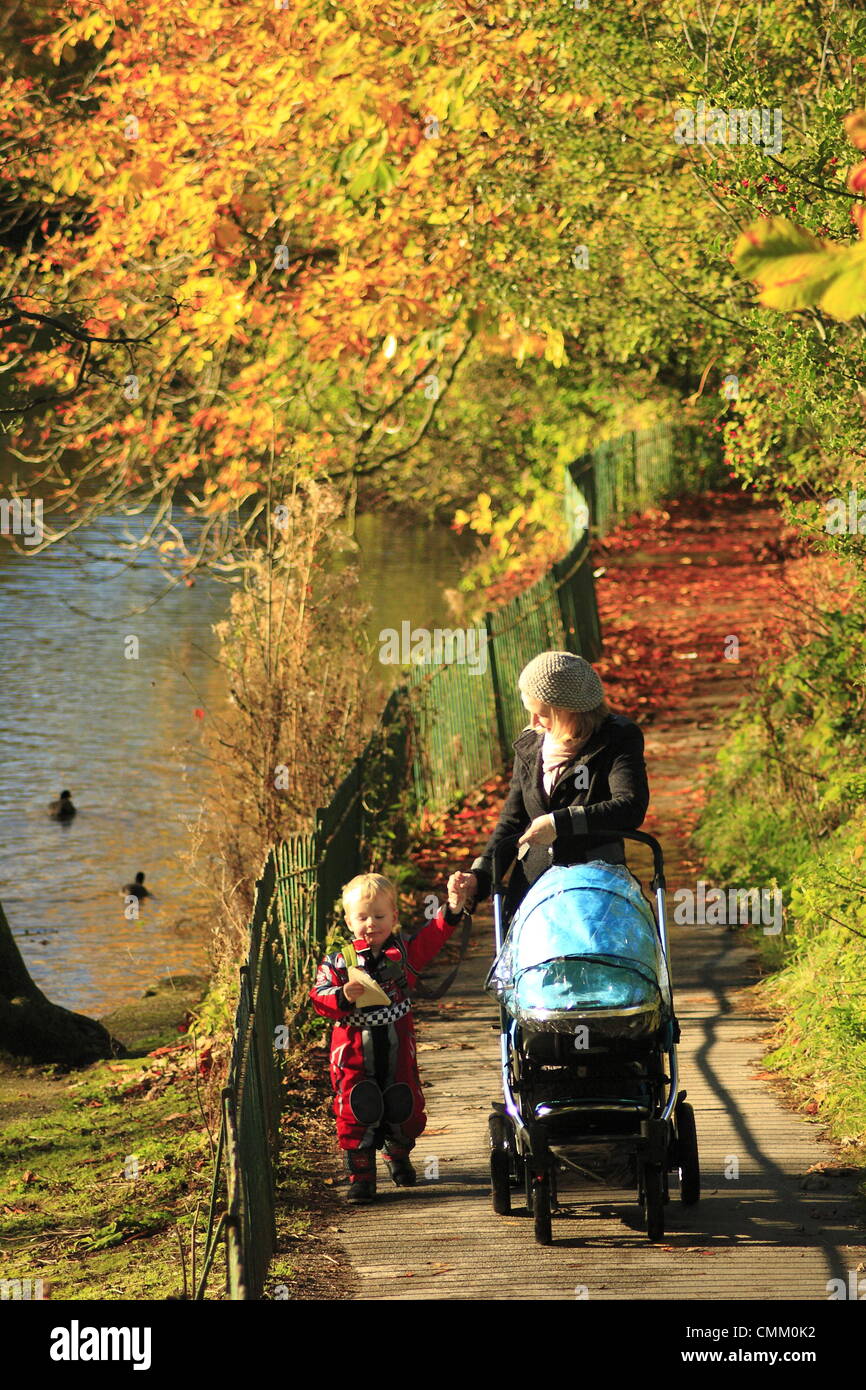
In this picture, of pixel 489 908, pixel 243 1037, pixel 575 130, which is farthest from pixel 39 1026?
pixel 575 130

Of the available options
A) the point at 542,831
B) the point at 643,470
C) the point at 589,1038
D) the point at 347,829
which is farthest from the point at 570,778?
the point at 643,470

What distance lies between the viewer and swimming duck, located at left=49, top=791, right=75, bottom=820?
1571cm

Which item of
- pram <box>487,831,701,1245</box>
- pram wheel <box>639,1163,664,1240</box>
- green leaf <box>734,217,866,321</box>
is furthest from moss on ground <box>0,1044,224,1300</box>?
green leaf <box>734,217,866,321</box>

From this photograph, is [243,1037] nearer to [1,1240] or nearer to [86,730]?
[1,1240]

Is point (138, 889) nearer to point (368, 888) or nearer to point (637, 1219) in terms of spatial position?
point (368, 888)

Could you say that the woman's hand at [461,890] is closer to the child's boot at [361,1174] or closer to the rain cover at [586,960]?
the rain cover at [586,960]

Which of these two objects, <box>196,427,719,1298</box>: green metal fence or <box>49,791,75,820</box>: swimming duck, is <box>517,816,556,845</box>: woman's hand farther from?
<box>49,791,75,820</box>: swimming duck

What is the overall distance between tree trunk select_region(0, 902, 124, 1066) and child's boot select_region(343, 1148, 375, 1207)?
3.99 metres

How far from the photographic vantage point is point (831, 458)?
973 centimetres

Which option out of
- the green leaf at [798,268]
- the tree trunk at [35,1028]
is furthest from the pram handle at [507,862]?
the tree trunk at [35,1028]

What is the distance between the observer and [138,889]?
531 inches

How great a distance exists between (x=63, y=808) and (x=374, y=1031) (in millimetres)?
10232

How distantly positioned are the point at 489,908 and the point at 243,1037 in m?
5.16

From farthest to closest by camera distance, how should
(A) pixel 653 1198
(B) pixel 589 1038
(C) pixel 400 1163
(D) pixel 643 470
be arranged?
(D) pixel 643 470 < (C) pixel 400 1163 < (A) pixel 653 1198 < (B) pixel 589 1038
